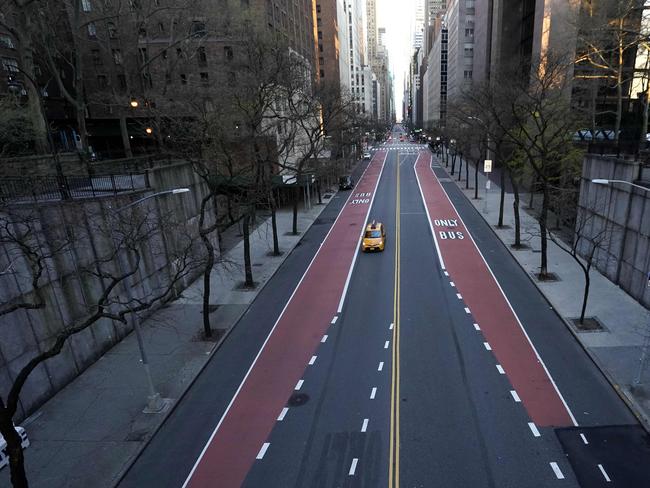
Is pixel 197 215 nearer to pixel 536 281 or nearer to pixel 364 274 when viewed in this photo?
pixel 364 274

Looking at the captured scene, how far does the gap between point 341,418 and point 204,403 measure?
466cm

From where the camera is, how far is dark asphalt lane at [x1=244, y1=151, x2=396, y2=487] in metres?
10.5

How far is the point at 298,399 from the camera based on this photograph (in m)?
13.4

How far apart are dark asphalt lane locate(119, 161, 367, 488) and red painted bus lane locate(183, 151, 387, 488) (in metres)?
0.35

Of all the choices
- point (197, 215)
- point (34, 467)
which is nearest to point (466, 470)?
point (34, 467)

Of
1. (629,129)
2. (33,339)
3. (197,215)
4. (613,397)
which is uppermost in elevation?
(629,129)

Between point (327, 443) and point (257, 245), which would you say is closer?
point (327, 443)

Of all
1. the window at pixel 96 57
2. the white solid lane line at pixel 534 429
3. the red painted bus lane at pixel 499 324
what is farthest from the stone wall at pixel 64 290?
the window at pixel 96 57

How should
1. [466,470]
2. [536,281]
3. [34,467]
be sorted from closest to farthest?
[466,470] → [34,467] → [536,281]

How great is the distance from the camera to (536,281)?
21750 mm

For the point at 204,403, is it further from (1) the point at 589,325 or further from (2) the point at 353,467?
(1) the point at 589,325

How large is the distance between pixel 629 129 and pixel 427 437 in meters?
47.7

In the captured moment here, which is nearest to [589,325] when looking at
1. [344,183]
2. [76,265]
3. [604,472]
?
[604,472]

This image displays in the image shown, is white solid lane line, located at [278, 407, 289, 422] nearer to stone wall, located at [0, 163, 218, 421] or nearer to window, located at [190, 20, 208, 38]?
stone wall, located at [0, 163, 218, 421]
